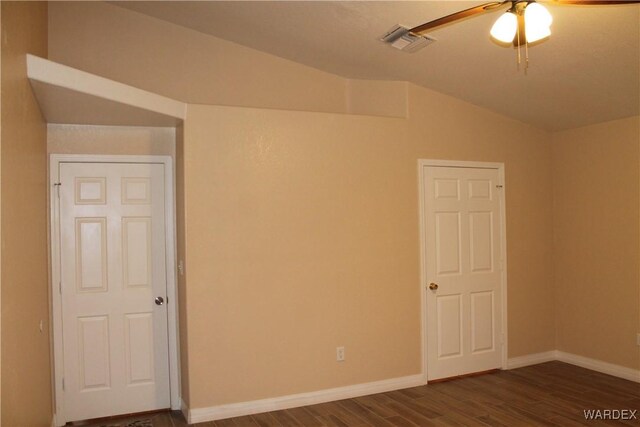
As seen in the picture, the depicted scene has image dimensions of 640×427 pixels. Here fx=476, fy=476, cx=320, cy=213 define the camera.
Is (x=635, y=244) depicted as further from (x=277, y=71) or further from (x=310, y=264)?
(x=277, y=71)

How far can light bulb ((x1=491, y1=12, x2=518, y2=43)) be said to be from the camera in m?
2.32

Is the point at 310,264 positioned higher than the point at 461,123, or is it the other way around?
the point at 461,123

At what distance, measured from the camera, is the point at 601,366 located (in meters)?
4.71

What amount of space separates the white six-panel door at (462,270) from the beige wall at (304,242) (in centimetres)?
19

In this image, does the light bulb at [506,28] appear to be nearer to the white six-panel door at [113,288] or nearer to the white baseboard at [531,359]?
the white six-panel door at [113,288]

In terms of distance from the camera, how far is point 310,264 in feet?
13.3

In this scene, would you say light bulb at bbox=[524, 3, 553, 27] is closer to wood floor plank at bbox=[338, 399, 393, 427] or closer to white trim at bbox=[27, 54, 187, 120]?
white trim at bbox=[27, 54, 187, 120]

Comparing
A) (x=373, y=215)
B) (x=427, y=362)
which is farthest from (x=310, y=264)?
(x=427, y=362)

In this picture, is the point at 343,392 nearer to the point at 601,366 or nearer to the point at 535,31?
the point at 601,366

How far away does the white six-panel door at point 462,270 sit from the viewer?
4527 mm

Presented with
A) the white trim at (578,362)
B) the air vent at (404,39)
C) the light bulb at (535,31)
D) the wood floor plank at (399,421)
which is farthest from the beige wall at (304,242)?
the light bulb at (535,31)

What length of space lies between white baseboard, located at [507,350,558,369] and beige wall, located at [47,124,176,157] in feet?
12.9

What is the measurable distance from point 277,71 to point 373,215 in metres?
1.61

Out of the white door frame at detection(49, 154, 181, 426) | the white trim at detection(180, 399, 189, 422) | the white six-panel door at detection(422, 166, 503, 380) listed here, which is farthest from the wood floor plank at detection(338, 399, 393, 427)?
the white door frame at detection(49, 154, 181, 426)
